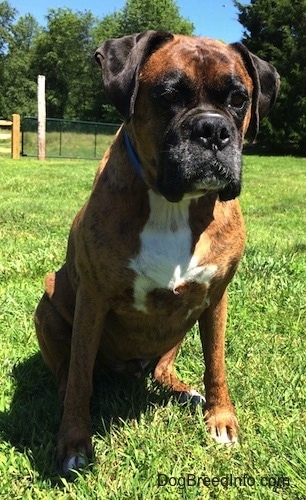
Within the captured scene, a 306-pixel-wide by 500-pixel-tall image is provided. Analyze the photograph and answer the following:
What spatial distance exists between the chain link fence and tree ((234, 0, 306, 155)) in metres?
7.45

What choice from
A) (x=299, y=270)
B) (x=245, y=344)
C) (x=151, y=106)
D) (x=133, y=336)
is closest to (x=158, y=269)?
(x=133, y=336)

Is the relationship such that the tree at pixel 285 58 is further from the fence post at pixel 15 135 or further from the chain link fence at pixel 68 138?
the fence post at pixel 15 135

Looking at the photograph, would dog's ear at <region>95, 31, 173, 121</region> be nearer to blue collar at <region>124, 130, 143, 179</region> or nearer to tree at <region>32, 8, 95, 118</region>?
blue collar at <region>124, 130, 143, 179</region>

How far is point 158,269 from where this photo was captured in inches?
92.5

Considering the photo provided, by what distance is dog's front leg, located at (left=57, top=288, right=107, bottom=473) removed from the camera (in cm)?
244

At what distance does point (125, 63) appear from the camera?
231 cm

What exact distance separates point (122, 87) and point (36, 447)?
160 cm

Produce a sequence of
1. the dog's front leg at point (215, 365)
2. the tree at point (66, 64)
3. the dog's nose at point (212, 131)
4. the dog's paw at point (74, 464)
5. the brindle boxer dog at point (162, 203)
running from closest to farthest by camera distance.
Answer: the dog's nose at point (212, 131) < the brindle boxer dog at point (162, 203) < the dog's paw at point (74, 464) < the dog's front leg at point (215, 365) < the tree at point (66, 64)

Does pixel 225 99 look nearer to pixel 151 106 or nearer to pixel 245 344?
pixel 151 106

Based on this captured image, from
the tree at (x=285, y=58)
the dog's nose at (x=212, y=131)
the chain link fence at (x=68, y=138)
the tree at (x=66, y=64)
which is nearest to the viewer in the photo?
the dog's nose at (x=212, y=131)

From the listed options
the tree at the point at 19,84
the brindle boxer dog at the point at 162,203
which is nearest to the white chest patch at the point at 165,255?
the brindle boxer dog at the point at 162,203

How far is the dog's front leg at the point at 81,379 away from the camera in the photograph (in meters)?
2.44

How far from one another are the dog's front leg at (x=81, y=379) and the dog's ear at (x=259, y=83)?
1147 millimetres

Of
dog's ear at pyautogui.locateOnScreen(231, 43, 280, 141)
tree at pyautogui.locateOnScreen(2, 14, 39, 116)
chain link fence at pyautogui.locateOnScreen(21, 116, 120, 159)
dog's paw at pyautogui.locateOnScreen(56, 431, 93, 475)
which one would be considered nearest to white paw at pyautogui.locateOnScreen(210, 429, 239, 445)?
dog's paw at pyautogui.locateOnScreen(56, 431, 93, 475)
